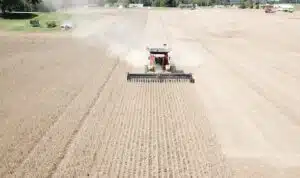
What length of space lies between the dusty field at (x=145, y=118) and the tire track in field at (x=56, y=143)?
0.03m

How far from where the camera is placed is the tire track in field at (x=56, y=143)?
11.6 m

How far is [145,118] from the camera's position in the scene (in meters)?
16.2

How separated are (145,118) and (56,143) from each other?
3.86 meters

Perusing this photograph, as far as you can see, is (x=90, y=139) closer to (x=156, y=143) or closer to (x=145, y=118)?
(x=156, y=143)

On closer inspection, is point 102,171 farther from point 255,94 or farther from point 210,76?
point 210,76

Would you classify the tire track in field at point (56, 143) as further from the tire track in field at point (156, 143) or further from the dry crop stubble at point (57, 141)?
the tire track in field at point (156, 143)

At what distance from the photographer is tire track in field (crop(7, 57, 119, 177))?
1163 cm

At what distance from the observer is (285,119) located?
647 inches

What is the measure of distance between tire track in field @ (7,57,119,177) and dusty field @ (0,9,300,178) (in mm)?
29

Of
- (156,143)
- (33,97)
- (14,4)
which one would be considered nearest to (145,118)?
(156,143)

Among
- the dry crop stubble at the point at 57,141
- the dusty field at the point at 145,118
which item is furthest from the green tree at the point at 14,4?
the dry crop stubble at the point at 57,141

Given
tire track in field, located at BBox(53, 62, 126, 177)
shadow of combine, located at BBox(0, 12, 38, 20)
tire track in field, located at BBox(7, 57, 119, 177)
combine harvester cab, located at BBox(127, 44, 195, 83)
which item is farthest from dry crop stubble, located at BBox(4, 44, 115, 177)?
shadow of combine, located at BBox(0, 12, 38, 20)

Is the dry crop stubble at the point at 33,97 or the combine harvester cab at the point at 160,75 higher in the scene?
the combine harvester cab at the point at 160,75

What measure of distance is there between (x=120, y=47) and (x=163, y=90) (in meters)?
16.2
